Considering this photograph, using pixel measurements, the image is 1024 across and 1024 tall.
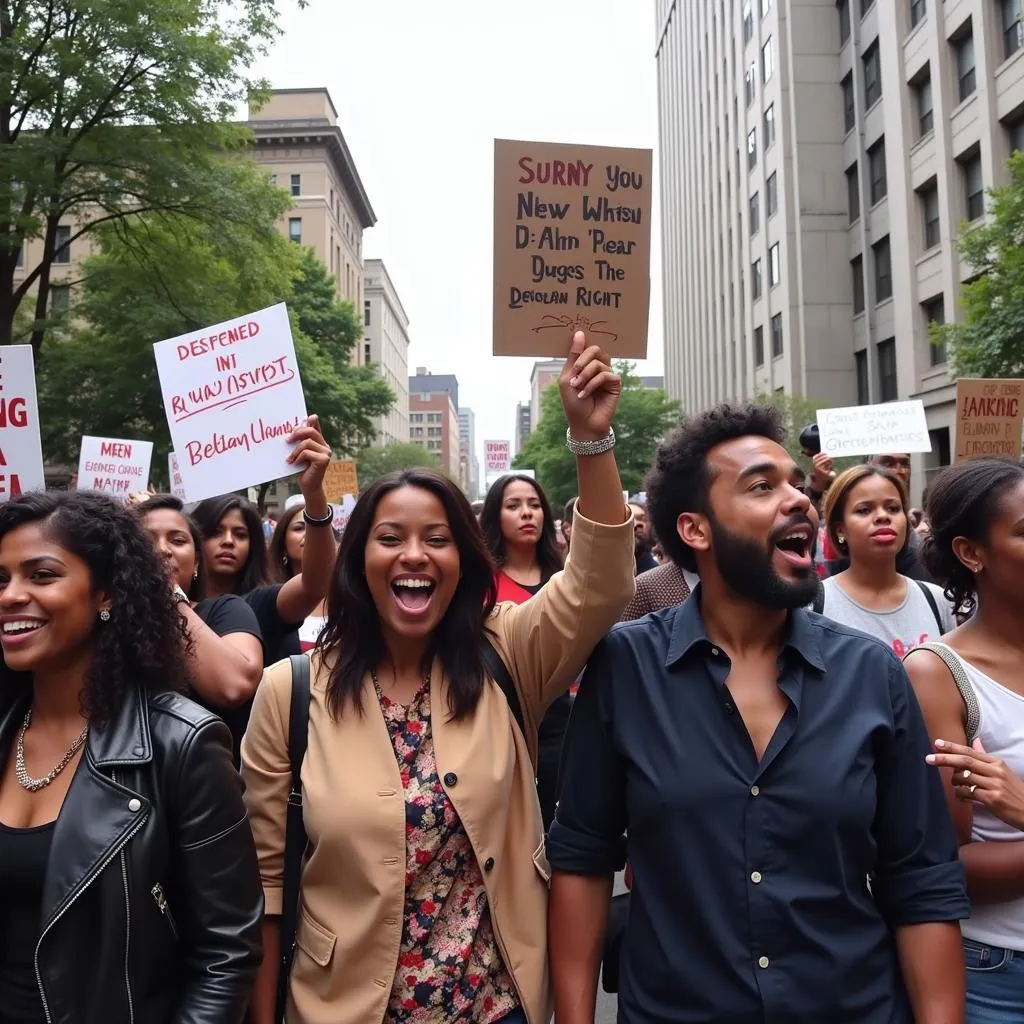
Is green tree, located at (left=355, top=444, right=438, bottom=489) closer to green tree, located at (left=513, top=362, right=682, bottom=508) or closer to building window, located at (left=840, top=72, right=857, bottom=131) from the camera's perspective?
green tree, located at (left=513, top=362, right=682, bottom=508)

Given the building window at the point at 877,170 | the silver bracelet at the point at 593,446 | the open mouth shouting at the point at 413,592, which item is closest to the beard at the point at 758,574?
the silver bracelet at the point at 593,446

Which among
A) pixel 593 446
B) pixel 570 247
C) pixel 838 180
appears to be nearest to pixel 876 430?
pixel 570 247

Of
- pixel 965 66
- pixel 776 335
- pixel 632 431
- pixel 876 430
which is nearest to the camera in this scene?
pixel 876 430

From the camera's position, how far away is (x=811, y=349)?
3447cm

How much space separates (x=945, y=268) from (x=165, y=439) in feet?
66.6

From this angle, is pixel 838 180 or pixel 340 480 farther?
pixel 838 180

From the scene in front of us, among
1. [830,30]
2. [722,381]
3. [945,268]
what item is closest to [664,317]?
[722,381]

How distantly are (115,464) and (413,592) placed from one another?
537 cm

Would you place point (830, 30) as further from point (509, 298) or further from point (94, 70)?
point (509, 298)

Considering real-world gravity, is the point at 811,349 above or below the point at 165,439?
above

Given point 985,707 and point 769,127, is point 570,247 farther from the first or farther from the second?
point 769,127

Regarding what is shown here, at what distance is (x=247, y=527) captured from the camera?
179 inches

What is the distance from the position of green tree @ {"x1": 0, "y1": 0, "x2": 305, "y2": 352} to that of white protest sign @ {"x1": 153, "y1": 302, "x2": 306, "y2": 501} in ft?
45.7

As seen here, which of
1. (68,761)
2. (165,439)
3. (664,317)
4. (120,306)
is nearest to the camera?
(68,761)
